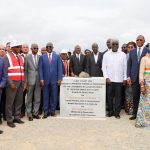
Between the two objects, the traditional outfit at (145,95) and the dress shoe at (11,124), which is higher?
the traditional outfit at (145,95)

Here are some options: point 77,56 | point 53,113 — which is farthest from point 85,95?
point 77,56

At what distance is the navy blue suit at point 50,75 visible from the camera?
8.73m

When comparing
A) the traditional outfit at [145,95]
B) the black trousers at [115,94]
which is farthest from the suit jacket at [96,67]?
the traditional outfit at [145,95]

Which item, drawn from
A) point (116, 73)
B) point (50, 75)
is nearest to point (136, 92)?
point (116, 73)

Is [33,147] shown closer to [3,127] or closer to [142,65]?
[3,127]

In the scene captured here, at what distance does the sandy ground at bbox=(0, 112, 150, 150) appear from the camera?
19.2 ft

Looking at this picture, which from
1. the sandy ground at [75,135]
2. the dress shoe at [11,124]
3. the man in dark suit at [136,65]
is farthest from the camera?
the man in dark suit at [136,65]

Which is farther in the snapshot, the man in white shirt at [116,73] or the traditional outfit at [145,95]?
the man in white shirt at [116,73]

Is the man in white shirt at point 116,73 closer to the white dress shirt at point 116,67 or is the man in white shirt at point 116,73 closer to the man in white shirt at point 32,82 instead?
the white dress shirt at point 116,67

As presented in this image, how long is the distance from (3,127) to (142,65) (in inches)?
145

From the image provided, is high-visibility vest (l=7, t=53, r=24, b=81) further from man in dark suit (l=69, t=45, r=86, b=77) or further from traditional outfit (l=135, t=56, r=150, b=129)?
traditional outfit (l=135, t=56, r=150, b=129)

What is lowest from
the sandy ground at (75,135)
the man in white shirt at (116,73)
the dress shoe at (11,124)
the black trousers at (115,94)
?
the sandy ground at (75,135)

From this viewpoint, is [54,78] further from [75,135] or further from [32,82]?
[75,135]

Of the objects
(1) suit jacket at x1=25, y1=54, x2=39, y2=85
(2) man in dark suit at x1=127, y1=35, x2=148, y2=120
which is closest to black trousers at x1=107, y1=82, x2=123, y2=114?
(2) man in dark suit at x1=127, y1=35, x2=148, y2=120
